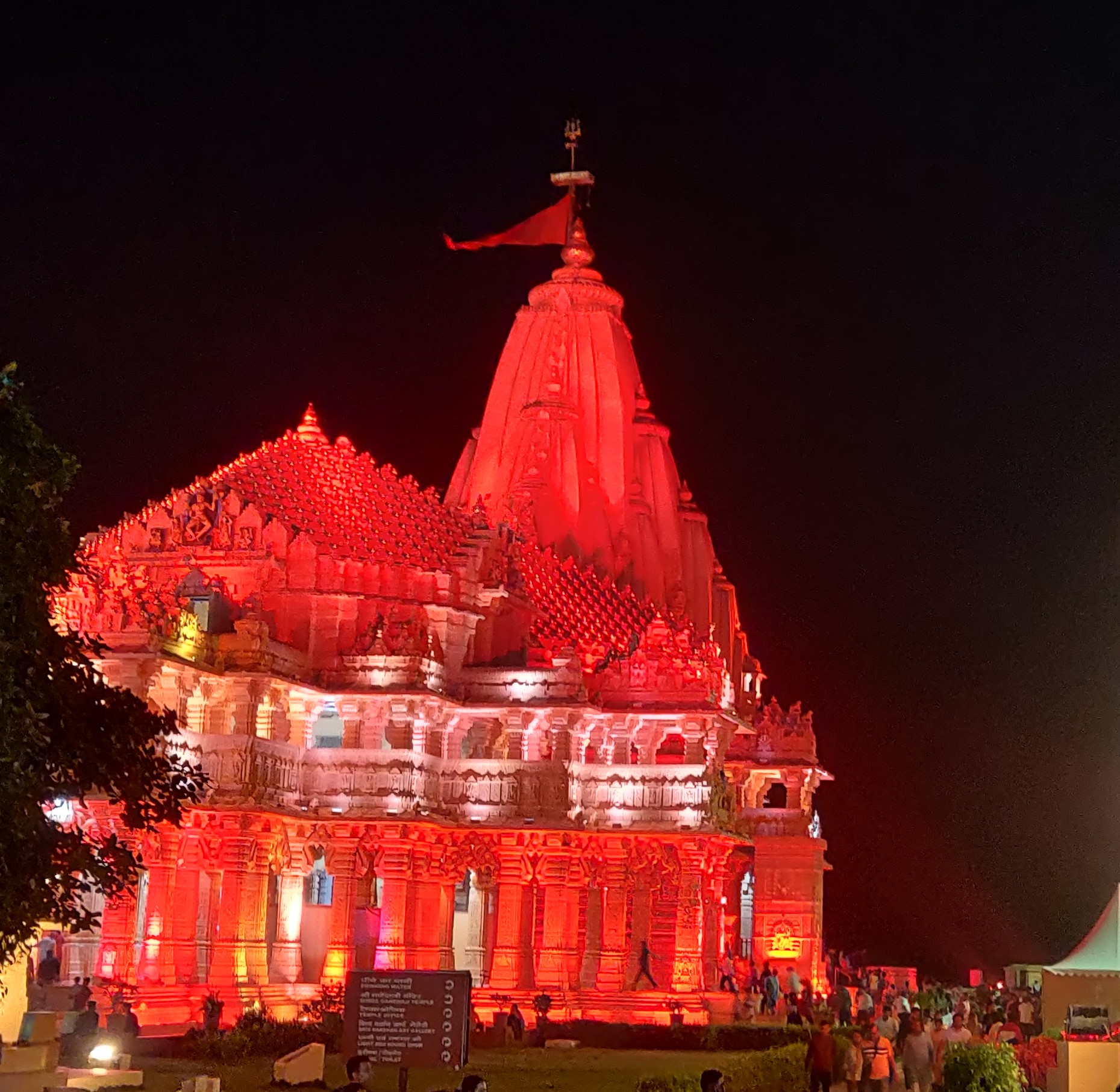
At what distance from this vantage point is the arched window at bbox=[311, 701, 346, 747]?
5166cm

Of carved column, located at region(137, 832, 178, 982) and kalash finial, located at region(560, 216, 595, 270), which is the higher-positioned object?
kalash finial, located at region(560, 216, 595, 270)

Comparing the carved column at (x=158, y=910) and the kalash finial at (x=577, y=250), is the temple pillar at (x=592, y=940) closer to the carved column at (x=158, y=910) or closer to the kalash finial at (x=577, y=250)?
the carved column at (x=158, y=910)

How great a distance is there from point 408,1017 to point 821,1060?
9.47 metres

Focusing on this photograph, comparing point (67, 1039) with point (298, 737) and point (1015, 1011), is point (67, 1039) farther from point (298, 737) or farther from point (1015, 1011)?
point (1015, 1011)

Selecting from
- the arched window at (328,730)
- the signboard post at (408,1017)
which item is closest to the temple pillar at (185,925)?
the arched window at (328,730)

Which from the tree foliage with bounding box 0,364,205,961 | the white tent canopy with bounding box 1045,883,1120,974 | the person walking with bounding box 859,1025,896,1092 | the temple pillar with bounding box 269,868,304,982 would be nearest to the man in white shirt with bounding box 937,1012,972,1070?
the person walking with bounding box 859,1025,896,1092

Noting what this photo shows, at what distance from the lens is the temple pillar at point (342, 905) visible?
158 feet

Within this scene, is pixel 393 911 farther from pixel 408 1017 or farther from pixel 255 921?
pixel 408 1017

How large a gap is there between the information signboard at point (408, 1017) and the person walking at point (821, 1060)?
8.91 meters

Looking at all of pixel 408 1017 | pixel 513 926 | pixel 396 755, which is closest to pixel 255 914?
pixel 396 755

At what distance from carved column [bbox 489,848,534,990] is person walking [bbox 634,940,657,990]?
243cm

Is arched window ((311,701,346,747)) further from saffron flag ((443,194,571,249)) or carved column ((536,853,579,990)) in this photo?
saffron flag ((443,194,571,249))

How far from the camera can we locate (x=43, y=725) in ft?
66.9

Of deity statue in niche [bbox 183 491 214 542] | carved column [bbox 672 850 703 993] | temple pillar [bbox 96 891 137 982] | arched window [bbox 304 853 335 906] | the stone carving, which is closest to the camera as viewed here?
temple pillar [bbox 96 891 137 982]
